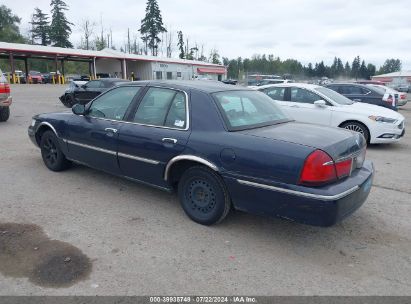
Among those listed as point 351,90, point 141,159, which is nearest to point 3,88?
point 141,159

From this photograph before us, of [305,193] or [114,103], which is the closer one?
[305,193]

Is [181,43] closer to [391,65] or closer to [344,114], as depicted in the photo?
[391,65]

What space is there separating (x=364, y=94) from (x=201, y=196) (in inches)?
440

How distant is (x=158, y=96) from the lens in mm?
4285

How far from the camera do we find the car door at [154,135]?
3916mm

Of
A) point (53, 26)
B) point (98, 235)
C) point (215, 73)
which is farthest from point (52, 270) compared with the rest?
point (53, 26)

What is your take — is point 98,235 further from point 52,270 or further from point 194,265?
point 194,265

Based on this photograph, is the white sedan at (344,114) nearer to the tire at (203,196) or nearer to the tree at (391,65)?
the tire at (203,196)

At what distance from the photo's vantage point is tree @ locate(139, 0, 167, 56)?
87375 millimetres

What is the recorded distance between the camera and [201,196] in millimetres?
3869

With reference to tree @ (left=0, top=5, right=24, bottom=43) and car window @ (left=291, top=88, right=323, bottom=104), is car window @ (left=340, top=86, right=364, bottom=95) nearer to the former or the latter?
car window @ (left=291, top=88, right=323, bottom=104)

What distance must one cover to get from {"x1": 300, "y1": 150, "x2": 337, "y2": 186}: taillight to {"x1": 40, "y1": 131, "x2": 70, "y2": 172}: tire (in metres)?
4.00

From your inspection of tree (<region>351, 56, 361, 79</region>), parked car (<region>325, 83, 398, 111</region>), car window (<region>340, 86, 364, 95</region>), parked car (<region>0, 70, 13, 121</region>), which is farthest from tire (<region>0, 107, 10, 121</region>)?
tree (<region>351, 56, 361, 79</region>)

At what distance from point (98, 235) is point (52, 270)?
67 cm
